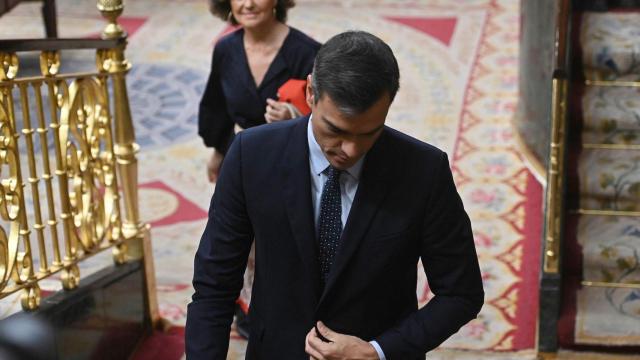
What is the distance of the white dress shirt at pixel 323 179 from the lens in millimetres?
2385

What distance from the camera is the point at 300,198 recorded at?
7.77 feet

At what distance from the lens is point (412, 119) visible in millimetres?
7809

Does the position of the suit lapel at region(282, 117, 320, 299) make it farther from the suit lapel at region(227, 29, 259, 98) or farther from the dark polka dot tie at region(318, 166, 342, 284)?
the suit lapel at region(227, 29, 259, 98)

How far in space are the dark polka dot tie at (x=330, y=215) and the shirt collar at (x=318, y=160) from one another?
17mm

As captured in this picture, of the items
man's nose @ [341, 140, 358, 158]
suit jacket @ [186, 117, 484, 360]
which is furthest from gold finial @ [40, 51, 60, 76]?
man's nose @ [341, 140, 358, 158]

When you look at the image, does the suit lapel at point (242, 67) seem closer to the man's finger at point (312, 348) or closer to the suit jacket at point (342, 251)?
the suit jacket at point (342, 251)

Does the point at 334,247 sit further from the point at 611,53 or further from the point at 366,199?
the point at 611,53

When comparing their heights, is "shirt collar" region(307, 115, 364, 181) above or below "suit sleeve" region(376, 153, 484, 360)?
above

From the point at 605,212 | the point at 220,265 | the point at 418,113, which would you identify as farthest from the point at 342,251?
the point at 418,113

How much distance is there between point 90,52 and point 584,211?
5.83 m

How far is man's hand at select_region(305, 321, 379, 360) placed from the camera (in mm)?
2387

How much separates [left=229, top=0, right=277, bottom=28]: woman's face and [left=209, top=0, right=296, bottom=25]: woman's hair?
0.32 feet

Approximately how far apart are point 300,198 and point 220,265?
0.80 ft

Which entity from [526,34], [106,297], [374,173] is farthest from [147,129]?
[374,173]
